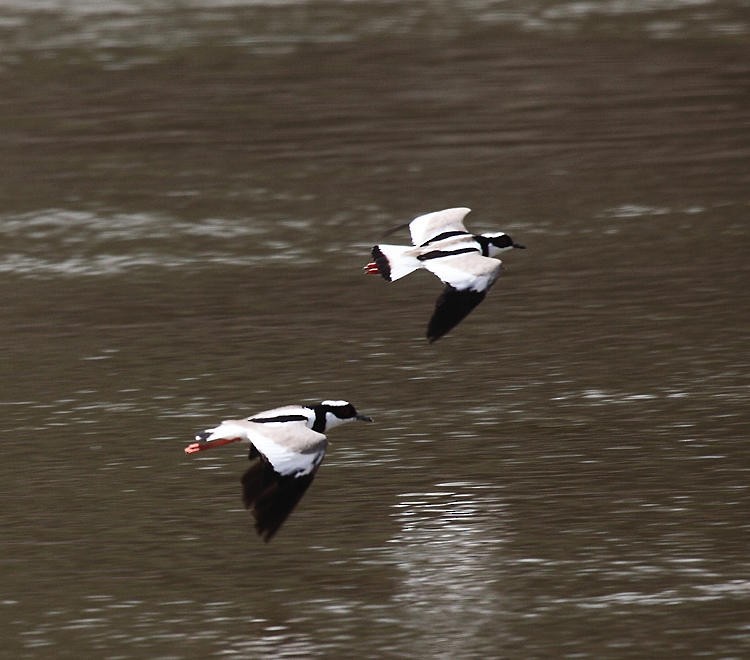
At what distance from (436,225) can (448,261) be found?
1.14 meters

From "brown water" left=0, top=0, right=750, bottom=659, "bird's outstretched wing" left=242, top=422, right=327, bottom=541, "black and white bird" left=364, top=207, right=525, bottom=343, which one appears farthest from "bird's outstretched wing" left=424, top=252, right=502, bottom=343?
"bird's outstretched wing" left=242, top=422, right=327, bottom=541

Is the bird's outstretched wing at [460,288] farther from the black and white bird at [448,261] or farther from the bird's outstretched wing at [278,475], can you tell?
the bird's outstretched wing at [278,475]

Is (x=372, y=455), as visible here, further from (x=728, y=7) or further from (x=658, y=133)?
(x=728, y=7)

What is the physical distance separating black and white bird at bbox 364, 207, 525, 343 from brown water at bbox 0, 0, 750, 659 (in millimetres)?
785

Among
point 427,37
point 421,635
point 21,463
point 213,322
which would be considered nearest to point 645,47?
point 427,37

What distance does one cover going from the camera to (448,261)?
1020cm

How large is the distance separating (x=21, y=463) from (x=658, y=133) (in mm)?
9592

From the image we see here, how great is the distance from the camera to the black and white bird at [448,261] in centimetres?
980

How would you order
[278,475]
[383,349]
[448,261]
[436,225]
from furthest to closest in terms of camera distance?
[383,349], [436,225], [448,261], [278,475]

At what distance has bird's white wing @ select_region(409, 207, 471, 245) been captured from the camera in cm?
1118

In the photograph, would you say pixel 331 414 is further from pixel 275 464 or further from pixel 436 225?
pixel 436 225

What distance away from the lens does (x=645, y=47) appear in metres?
23.0

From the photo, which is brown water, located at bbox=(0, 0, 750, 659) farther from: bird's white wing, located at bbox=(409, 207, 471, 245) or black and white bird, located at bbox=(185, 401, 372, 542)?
bird's white wing, located at bbox=(409, 207, 471, 245)

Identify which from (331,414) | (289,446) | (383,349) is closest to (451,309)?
(331,414)
